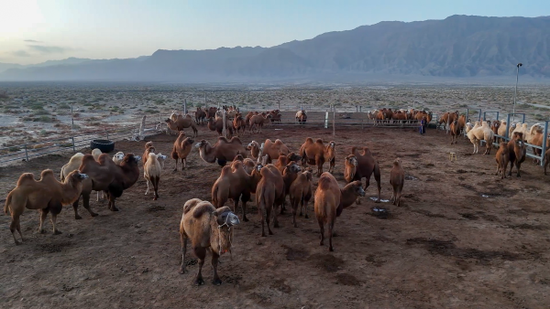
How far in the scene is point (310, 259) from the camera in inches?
313

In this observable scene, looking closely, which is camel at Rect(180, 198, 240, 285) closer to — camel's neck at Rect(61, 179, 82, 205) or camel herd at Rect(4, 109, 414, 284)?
camel herd at Rect(4, 109, 414, 284)

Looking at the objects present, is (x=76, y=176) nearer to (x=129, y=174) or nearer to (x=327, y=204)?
(x=129, y=174)

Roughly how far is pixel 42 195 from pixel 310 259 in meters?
6.29

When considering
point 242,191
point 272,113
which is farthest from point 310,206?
point 272,113

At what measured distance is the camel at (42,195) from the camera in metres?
8.48

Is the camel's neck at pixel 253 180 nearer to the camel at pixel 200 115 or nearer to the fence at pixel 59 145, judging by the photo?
the fence at pixel 59 145

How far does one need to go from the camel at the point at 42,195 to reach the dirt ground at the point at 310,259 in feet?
1.94

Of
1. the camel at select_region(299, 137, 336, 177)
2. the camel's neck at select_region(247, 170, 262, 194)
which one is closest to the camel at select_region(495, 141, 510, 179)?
the camel at select_region(299, 137, 336, 177)

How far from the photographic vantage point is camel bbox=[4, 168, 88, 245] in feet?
27.8

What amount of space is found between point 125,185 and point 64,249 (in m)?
2.93

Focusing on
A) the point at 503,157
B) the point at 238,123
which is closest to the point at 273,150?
the point at 503,157

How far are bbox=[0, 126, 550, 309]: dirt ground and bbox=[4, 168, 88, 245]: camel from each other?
1.94 ft

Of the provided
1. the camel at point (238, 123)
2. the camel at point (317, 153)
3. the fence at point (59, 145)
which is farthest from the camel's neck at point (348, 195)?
the camel at point (238, 123)

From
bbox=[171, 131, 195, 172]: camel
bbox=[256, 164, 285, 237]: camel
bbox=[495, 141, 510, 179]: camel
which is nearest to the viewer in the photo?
bbox=[256, 164, 285, 237]: camel
